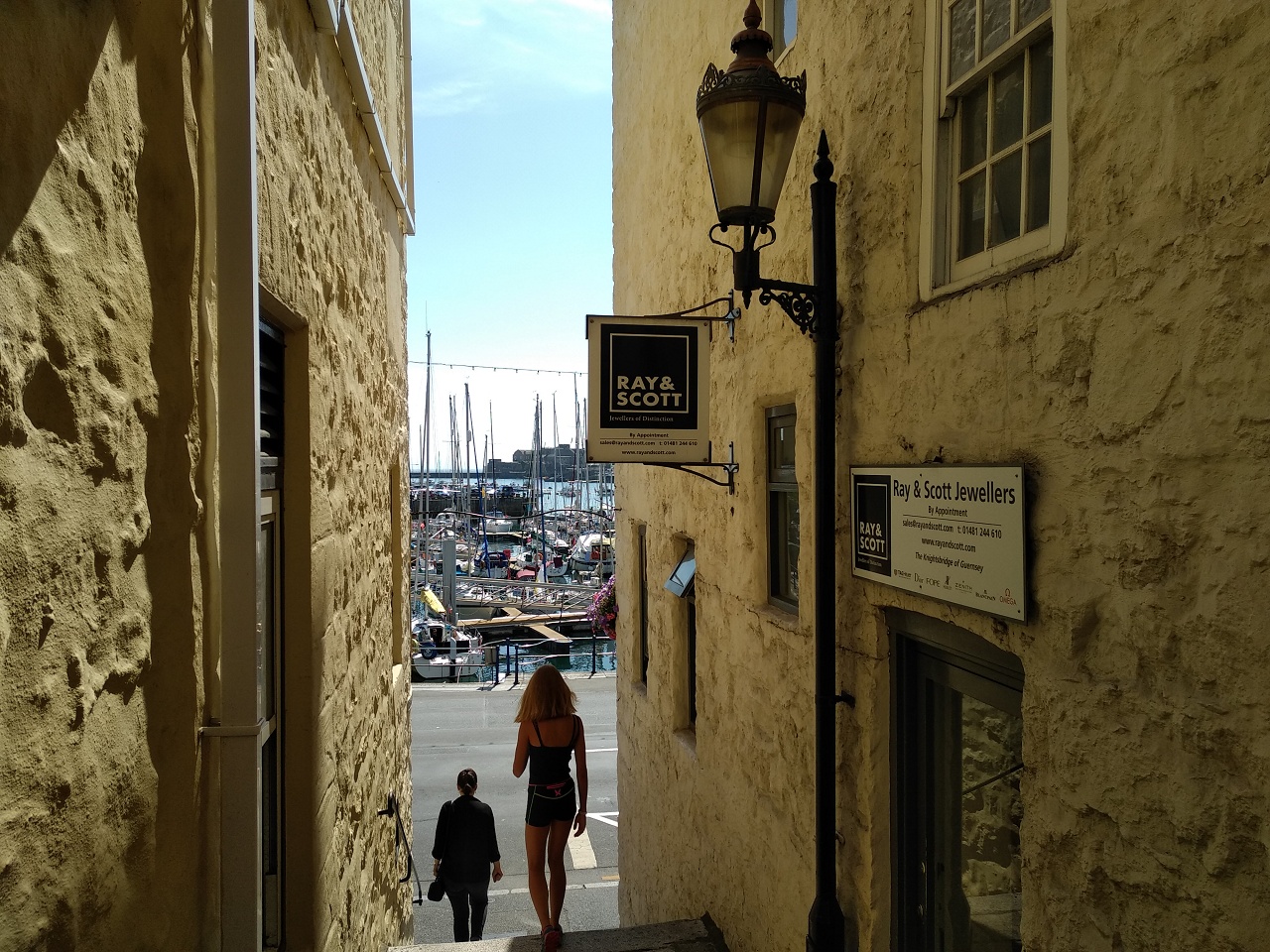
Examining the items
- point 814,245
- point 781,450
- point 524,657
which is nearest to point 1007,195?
point 814,245

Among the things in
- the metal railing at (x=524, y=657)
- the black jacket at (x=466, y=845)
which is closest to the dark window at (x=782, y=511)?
the black jacket at (x=466, y=845)

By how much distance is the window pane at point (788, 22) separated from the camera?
15.8 ft

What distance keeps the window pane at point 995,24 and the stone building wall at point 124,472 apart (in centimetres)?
246

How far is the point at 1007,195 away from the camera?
2881 millimetres

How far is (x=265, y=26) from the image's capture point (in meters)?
2.91

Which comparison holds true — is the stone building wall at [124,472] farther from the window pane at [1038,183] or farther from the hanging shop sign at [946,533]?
the window pane at [1038,183]

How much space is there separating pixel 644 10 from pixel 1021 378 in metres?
A: 6.34

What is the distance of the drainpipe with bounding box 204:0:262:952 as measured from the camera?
90.5 inches

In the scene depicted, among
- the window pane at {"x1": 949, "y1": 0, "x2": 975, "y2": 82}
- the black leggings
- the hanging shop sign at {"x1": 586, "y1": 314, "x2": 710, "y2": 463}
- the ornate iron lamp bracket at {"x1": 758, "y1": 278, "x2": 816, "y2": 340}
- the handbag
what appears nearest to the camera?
the window pane at {"x1": 949, "y1": 0, "x2": 975, "y2": 82}

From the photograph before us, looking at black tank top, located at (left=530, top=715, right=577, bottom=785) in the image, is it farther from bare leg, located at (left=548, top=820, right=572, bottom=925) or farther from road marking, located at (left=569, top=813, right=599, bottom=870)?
road marking, located at (left=569, top=813, right=599, bottom=870)

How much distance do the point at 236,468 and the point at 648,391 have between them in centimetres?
275

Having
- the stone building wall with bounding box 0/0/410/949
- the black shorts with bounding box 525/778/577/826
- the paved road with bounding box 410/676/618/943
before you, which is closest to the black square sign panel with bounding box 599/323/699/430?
the stone building wall with bounding box 0/0/410/949

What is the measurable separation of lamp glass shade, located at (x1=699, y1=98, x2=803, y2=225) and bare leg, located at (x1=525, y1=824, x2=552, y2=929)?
→ 3.77 m

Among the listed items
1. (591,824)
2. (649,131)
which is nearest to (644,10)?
(649,131)
